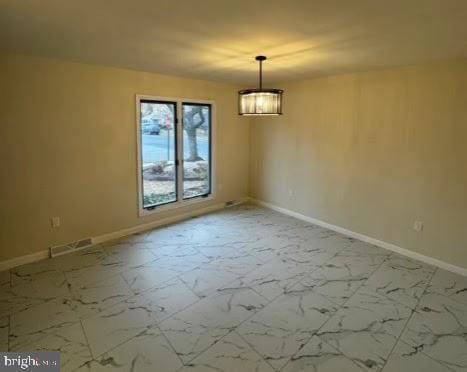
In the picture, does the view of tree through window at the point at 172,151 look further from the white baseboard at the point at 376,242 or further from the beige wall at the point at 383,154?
the white baseboard at the point at 376,242

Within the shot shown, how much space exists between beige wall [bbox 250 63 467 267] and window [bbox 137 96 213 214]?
1302 mm

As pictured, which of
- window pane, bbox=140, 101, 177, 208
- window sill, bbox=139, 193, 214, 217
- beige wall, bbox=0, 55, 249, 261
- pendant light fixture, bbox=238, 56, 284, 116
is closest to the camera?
pendant light fixture, bbox=238, 56, 284, 116

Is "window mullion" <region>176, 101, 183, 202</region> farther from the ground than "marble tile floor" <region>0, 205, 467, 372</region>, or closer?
farther from the ground

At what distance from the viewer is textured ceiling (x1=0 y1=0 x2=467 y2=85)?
203 centimetres

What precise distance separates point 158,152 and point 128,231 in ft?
4.36

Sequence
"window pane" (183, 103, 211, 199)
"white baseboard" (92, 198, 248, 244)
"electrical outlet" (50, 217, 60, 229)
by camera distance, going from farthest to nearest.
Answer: "window pane" (183, 103, 211, 199) → "white baseboard" (92, 198, 248, 244) → "electrical outlet" (50, 217, 60, 229)

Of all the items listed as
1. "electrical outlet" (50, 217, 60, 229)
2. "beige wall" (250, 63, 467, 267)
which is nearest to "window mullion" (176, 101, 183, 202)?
"beige wall" (250, 63, 467, 267)

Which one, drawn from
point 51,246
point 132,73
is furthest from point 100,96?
point 51,246

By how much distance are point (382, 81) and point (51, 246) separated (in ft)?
15.6

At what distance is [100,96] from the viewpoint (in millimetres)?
4148

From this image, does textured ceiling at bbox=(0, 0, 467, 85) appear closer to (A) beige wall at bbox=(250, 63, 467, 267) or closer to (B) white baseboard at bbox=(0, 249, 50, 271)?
(A) beige wall at bbox=(250, 63, 467, 267)

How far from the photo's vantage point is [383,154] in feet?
13.8

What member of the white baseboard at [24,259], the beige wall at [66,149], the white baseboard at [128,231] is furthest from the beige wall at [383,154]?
the white baseboard at [24,259]

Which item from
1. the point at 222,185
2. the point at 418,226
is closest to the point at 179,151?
the point at 222,185
